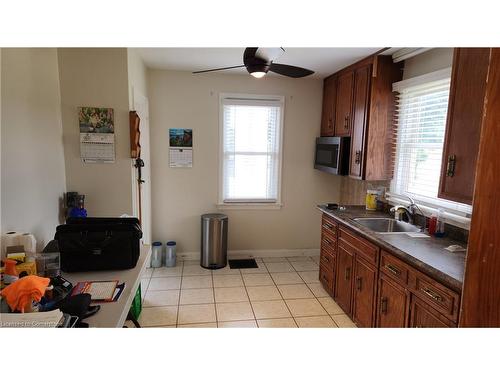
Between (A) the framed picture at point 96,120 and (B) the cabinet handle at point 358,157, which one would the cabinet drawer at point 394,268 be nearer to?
(B) the cabinet handle at point 358,157

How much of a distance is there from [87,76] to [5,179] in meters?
1.24

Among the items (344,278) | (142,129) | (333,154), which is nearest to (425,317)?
(344,278)

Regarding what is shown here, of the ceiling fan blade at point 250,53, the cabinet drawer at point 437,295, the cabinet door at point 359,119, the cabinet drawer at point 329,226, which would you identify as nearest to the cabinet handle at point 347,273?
the cabinet drawer at point 329,226

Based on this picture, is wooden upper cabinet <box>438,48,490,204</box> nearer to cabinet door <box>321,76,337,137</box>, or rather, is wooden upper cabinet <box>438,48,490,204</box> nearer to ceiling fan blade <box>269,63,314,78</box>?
ceiling fan blade <box>269,63,314,78</box>

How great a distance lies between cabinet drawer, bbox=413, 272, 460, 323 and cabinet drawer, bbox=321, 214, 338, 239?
114 cm

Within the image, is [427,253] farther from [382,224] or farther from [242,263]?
[242,263]

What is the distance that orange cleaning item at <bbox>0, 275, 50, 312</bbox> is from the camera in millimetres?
1124

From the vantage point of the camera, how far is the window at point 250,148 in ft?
12.7

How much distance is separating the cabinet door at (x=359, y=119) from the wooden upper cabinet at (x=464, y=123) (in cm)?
113

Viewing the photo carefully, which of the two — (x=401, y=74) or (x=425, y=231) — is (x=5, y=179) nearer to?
(x=425, y=231)

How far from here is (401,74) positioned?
2924mm

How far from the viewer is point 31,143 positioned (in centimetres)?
186

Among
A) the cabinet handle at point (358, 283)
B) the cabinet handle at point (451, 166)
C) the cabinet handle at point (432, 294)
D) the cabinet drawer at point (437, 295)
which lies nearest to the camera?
the cabinet drawer at point (437, 295)
